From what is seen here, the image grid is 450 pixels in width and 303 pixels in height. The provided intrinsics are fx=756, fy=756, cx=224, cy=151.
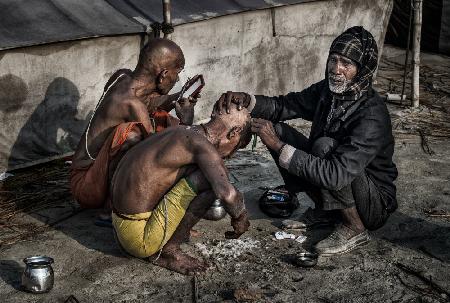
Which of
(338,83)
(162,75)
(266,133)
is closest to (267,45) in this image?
(162,75)

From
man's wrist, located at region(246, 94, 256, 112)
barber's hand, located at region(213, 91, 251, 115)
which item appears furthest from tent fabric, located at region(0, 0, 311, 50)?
barber's hand, located at region(213, 91, 251, 115)

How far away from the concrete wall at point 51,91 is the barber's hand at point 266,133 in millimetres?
2937

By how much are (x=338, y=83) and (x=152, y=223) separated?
6.37 ft

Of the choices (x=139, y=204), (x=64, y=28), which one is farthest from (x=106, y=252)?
(x=64, y=28)

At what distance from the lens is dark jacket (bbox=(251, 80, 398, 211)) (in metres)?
5.82

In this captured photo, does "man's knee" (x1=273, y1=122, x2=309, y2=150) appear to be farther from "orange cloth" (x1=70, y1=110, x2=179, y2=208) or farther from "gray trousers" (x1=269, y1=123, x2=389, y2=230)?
"orange cloth" (x1=70, y1=110, x2=179, y2=208)

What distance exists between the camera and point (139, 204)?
17.8 feet

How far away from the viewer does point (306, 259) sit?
5.83 meters

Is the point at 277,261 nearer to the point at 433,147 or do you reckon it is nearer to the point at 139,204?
the point at 139,204

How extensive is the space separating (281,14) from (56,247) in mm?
4907

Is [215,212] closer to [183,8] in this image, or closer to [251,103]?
[251,103]

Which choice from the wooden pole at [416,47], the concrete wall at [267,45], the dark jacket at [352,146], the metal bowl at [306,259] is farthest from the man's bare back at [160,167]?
the wooden pole at [416,47]

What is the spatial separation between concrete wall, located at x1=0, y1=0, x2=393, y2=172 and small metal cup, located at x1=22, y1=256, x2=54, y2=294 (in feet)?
8.98

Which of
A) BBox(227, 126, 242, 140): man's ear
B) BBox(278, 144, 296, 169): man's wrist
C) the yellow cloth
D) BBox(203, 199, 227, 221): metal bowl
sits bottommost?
BBox(203, 199, 227, 221): metal bowl
